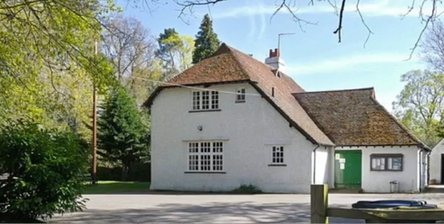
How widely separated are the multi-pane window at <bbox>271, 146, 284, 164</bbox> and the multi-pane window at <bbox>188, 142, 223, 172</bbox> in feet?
8.83

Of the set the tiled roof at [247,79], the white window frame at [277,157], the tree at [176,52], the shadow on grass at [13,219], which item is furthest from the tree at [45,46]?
the tree at [176,52]

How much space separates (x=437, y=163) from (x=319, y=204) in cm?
3614

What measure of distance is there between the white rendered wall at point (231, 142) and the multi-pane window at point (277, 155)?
0.77 feet

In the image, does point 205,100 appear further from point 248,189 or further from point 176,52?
point 176,52

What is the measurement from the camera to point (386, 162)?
26234 millimetres

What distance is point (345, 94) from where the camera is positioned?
30531mm

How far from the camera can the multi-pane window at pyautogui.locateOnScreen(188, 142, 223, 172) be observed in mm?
26233

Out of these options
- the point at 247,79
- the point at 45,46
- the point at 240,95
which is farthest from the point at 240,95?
the point at 45,46

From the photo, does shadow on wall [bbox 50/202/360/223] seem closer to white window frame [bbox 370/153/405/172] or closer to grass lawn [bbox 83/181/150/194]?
grass lawn [bbox 83/181/150/194]

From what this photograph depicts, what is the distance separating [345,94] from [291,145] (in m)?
7.34

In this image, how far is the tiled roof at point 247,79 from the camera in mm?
25203

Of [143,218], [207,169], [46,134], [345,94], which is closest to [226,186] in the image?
[207,169]

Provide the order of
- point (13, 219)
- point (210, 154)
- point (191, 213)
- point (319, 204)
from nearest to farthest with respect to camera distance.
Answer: point (319, 204) < point (13, 219) < point (191, 213) < point (210, 154)

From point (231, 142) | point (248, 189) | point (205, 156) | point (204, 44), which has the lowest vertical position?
point (248, 189)
